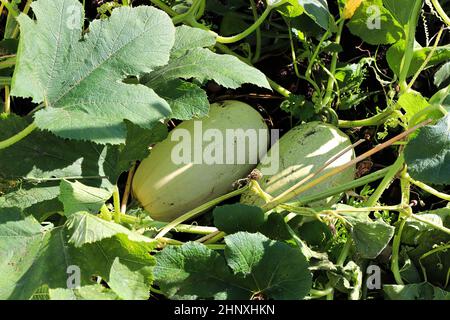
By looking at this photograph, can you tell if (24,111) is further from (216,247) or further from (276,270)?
(276,270)

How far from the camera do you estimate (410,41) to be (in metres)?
1.81

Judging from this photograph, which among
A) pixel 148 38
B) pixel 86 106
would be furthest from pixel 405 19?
pixel 86 106

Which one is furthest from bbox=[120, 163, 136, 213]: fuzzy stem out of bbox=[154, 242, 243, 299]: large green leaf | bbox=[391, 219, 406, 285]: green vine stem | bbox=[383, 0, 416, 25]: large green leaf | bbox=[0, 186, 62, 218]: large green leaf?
bbox=[383, 0, 416, 25]: large green leaf

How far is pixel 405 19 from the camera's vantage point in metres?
1.79

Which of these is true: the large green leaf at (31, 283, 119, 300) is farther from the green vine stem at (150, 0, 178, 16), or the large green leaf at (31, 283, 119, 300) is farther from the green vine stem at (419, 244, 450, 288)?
the green vine stem at (150, 0, 178, 16)

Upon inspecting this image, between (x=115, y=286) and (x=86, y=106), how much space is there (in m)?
0.39

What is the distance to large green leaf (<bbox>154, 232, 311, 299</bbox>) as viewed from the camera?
147 centimetres

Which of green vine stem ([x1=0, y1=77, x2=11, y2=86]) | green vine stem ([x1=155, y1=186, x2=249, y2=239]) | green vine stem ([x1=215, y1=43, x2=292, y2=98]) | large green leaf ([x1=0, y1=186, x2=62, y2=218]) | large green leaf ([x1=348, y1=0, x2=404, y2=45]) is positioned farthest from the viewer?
green vine stem ([x1=215, y1=43, x2=292, y2=98])

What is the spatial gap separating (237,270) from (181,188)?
465 millimetres

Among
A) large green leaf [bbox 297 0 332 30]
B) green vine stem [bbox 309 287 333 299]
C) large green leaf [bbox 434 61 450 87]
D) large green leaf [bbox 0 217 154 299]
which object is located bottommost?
green vine stem [bbox 309 287 333 299]

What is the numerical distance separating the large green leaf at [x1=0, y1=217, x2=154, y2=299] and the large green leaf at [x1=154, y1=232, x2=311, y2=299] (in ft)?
0.25

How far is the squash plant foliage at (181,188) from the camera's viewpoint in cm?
145

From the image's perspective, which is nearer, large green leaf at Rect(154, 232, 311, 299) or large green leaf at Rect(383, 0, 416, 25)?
large green leaf at Rect(154, 232, 311, 299)

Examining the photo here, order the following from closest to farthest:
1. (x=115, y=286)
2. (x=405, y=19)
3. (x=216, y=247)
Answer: (x=115, y=286)
(x=216, y=247)
(x=405, y=19)
